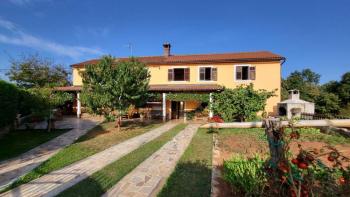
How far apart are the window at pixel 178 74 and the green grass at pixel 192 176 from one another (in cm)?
1412

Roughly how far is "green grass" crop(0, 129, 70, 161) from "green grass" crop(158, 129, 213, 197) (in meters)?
7.22

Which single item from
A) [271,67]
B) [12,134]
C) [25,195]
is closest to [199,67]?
[271,67]

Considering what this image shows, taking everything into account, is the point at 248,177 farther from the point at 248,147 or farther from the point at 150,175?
the point at 248,147

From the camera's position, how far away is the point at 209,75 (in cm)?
2262

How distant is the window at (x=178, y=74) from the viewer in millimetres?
23078

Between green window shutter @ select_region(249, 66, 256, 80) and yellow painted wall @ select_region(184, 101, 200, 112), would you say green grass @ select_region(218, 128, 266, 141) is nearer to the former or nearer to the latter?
green window shutter @ select_region(249, 66, 256, 80)

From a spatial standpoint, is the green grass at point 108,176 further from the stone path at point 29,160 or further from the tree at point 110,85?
the tree at point 110,85

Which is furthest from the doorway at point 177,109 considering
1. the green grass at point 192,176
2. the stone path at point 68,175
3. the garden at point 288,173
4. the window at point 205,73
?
the garden at point 288,173

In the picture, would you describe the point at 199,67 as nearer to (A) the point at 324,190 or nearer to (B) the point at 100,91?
(B) the point at 100,91

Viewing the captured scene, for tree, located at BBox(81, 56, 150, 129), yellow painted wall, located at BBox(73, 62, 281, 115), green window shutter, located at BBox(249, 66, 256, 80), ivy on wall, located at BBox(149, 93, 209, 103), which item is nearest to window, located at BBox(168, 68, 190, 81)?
yellow painted wall, located at BBox(73, 62, 281, 115)

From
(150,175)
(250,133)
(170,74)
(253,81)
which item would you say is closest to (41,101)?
(150,175)

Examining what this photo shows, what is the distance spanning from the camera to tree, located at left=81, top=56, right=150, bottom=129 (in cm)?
1438

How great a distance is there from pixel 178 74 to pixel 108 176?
18.0 meters

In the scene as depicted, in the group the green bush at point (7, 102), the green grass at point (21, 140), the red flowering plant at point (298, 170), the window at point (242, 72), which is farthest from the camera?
the window at point (242, 72)
